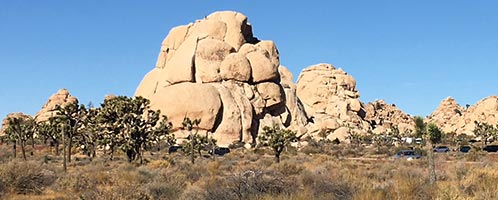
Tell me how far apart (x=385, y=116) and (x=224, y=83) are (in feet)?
236

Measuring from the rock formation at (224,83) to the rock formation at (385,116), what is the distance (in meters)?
37.8

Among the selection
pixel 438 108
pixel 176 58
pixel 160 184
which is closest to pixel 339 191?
pixel 160 184

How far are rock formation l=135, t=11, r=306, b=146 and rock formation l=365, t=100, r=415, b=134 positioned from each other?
37.8 m

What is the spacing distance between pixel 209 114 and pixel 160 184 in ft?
215

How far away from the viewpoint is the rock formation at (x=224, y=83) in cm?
8288

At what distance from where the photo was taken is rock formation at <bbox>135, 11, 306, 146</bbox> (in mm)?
82875

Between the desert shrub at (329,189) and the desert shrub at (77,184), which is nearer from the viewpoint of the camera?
the desert shrub at (329,189)

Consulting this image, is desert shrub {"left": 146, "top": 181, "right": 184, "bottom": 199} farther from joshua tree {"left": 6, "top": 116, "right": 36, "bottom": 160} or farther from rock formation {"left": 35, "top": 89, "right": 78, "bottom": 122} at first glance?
rock formation {"left": 35, "top": 89, "right": 78, "bottom": 122}

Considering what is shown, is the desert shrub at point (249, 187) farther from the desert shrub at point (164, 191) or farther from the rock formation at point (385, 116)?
the rock formation at point (385, 116)

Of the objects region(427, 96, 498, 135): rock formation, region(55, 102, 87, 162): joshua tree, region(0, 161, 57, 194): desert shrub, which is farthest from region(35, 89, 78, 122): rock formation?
region(0, 161, 57, 194): desert shrub

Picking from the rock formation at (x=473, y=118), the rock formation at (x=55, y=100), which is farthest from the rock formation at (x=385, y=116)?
the rock formation at (x=55, y=100)

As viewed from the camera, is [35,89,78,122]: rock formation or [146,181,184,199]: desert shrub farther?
[35,89,78,122]: rock formation

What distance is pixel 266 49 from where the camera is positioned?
99.1 m

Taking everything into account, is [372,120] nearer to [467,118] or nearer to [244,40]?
[467,118]
